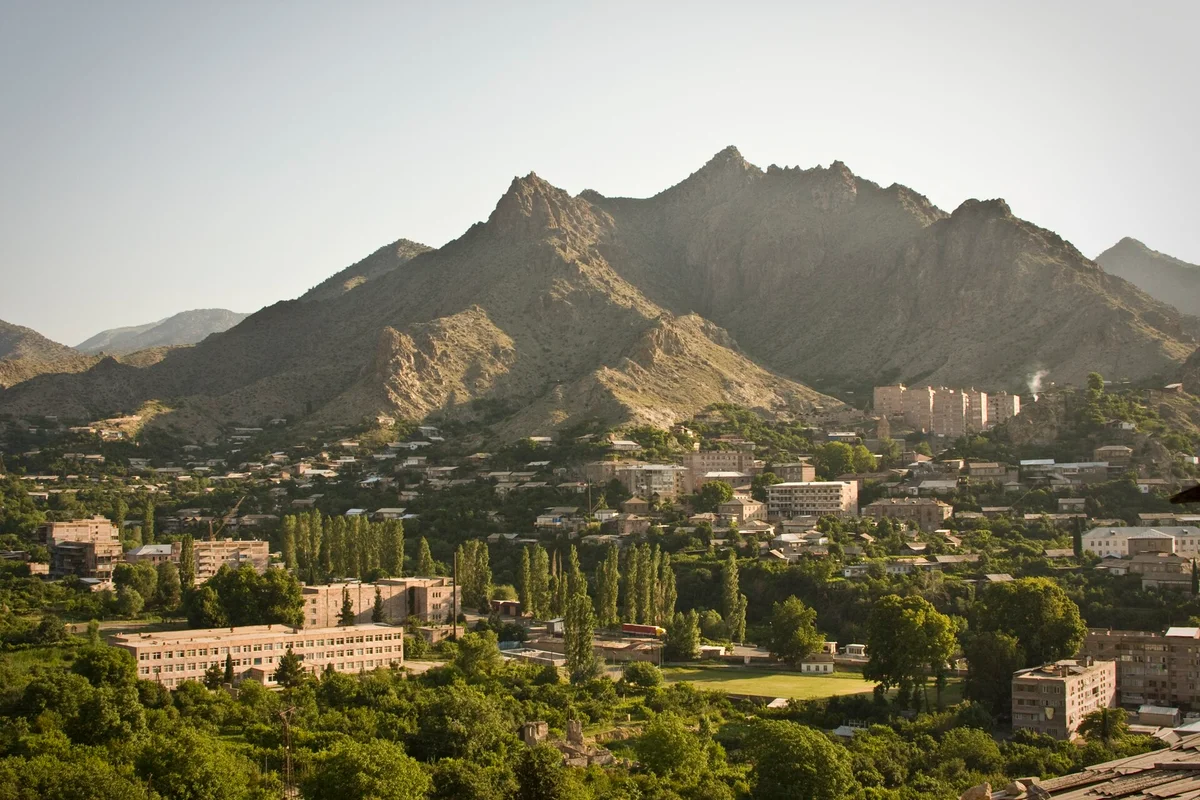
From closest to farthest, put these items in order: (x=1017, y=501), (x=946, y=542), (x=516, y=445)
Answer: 1. (x=946, y=542)
2. (x=1017, y=501)
3. (x=516, y=445)

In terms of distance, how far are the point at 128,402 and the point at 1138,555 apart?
9149 cm

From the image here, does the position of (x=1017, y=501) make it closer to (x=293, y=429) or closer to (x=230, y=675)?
(x=230, y=675)

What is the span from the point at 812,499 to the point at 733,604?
759 inches

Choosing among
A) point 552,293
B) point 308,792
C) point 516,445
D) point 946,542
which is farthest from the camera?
point 552,293

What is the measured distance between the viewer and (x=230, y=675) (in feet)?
167

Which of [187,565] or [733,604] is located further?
[187,565]

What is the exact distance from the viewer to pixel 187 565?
65.5 metres

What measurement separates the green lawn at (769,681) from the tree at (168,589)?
19.7 metres

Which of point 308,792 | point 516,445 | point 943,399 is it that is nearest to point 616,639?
point 308,792

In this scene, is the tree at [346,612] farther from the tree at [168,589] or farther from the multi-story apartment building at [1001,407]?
the multi-story apartment building at [1001,407]

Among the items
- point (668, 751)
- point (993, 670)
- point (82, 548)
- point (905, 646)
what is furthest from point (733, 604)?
point (82, 548)

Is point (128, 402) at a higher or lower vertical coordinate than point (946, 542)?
higher

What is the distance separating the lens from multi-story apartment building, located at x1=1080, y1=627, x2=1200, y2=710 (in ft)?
169

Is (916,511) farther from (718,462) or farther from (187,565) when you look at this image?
(187,565)
